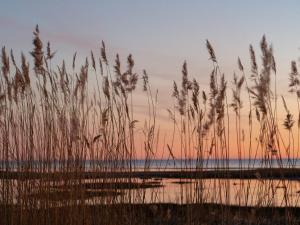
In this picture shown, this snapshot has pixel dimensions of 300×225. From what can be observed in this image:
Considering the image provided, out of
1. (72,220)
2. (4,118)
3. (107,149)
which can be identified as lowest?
(72,220)

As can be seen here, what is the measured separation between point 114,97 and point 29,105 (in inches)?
32.9

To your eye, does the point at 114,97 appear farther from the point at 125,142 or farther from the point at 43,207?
the point at 43,207

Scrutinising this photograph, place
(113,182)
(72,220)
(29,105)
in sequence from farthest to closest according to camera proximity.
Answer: (29,105)
(113,182)
(72,220)

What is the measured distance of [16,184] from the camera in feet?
15.5

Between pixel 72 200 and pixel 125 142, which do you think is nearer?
pixel 72 200

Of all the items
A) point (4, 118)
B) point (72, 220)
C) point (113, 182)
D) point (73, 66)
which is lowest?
point (72, 220)

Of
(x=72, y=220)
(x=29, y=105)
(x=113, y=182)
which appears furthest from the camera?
(x=29, y=105)

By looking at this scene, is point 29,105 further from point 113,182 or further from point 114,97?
point 113,182

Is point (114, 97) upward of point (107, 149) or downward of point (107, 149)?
upward

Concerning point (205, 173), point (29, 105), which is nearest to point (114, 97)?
point (29, 105)

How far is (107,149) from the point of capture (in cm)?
476

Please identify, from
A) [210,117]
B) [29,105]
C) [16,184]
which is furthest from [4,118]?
[210,117]

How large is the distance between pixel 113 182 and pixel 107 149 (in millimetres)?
338

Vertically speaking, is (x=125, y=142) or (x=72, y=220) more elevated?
(x=125, y=142)
